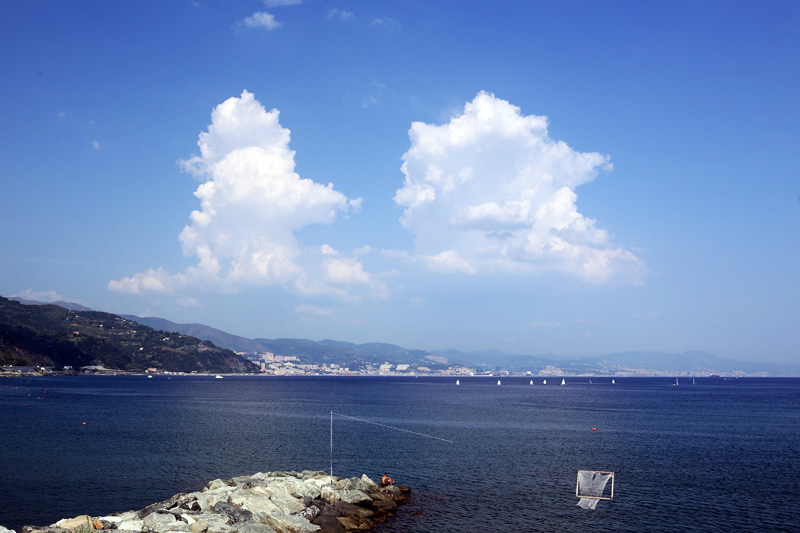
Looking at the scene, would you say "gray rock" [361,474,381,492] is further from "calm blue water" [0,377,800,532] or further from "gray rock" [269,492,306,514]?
"gray rock" [269,492,306,514]

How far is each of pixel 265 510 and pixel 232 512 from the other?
96.0 inches

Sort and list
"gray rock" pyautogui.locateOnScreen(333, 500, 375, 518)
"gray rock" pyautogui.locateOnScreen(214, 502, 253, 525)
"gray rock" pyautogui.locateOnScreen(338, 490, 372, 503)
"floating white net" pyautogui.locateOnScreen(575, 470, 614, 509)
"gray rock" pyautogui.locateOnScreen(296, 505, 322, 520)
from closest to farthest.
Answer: "gray rock" pyautogui.locateOnScreen(214, 502, 253, 525) < "gray rock" pyautogui.locateOnScreen(296, 505, 322, 520) < "gray rock" pyautogui.locateOnScreen(333, 500, 375, 518) < "gray rock" pyautogui.locateOnScreen(338, 490, 372, 503) < "floating white net" pyautogui.locateOnScreen(575, 470, 614, 509)

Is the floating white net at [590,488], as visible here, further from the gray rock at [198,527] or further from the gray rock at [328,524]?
the gray rock at [198,527]

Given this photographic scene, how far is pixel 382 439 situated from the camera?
66.6 meters

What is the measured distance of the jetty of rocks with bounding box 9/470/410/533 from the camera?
27.4 metres

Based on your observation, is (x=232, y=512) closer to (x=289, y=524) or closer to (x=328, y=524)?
(x=289, y=524)

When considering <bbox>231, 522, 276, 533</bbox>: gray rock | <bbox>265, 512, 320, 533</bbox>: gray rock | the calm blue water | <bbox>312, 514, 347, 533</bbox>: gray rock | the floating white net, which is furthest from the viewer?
the floating white net

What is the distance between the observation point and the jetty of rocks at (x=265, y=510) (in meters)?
27.4

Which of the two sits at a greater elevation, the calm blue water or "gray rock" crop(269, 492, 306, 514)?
"gray rock" crop(269, 492, 306, 514)

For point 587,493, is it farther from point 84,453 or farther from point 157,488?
point 84,453

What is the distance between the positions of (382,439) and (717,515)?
130 feet

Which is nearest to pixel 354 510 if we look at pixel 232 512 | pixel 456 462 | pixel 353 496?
pixel 353 496

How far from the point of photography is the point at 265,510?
1256 inches

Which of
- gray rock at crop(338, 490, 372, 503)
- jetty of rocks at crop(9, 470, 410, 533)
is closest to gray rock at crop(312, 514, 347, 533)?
jetty of rocks at crop(9, 470, 410, 533)
